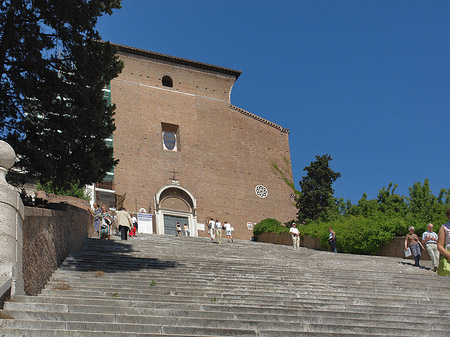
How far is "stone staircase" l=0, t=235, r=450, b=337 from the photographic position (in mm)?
5949

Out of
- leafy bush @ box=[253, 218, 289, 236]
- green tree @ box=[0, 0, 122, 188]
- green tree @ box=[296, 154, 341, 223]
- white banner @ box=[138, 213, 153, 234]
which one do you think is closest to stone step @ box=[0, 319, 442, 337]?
green tree @ box=[0, 0, 122, 188]

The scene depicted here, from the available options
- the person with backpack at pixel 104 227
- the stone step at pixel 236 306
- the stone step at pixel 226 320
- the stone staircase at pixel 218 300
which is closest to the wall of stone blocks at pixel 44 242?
the stone staircase at pixel 218 300

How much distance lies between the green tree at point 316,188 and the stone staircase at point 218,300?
14.4m

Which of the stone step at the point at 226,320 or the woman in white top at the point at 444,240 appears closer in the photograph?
the woman in white top at the point at 444,240

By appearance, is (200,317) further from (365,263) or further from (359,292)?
(365,263)

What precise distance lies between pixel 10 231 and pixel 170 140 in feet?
84.5

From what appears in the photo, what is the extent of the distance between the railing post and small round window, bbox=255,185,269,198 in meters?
25.9

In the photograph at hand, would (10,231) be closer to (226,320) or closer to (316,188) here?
(226,320)

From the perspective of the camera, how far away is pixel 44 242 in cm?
767

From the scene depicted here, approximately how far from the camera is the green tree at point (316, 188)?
27844 mm

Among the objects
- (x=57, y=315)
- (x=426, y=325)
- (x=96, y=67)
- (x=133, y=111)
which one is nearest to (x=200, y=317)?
(x=57, y=315)

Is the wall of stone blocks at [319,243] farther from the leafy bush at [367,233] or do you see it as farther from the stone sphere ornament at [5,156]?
the stone sphere ornament at [5,156]

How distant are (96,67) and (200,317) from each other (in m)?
6.19

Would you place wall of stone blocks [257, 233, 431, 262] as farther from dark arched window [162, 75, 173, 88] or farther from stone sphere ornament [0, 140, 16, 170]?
stone sphere ornament [0, 140, 16, 170]
